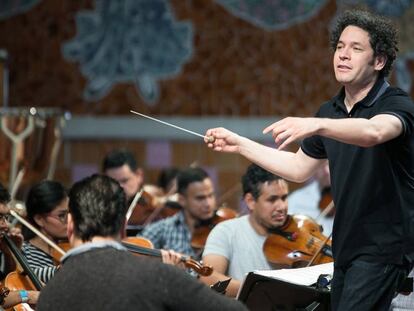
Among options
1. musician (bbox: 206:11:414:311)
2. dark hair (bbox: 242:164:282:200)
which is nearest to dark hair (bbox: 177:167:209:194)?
dark hair (bbox: 242:164:282:200)

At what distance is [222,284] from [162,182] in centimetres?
383

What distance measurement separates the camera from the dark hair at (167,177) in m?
7.33

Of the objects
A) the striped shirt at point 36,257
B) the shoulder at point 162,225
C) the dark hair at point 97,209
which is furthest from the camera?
the shoulder at point 162,225

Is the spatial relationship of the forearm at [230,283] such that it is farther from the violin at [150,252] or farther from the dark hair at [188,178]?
the dark hair at [188,178]

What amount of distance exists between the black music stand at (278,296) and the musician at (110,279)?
645 mm

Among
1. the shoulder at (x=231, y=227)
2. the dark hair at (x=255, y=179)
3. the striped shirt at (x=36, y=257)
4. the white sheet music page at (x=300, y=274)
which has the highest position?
the dark hair at (x=255, y=179)

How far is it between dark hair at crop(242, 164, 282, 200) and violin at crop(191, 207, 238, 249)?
65 cm

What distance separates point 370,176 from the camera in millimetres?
3166

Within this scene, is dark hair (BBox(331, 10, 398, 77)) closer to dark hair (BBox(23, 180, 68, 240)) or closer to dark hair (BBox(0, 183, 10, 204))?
dark hair (BBox(0, 183, 10, 204))

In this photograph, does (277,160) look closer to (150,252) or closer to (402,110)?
(402,110)

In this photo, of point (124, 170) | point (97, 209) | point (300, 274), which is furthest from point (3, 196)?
point (124, 170)

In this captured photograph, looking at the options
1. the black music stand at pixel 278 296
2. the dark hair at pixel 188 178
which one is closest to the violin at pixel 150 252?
the black music stand at pixel 278 296

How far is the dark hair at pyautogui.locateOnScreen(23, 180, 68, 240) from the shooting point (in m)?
4.70

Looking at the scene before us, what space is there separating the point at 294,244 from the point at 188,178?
135cm
